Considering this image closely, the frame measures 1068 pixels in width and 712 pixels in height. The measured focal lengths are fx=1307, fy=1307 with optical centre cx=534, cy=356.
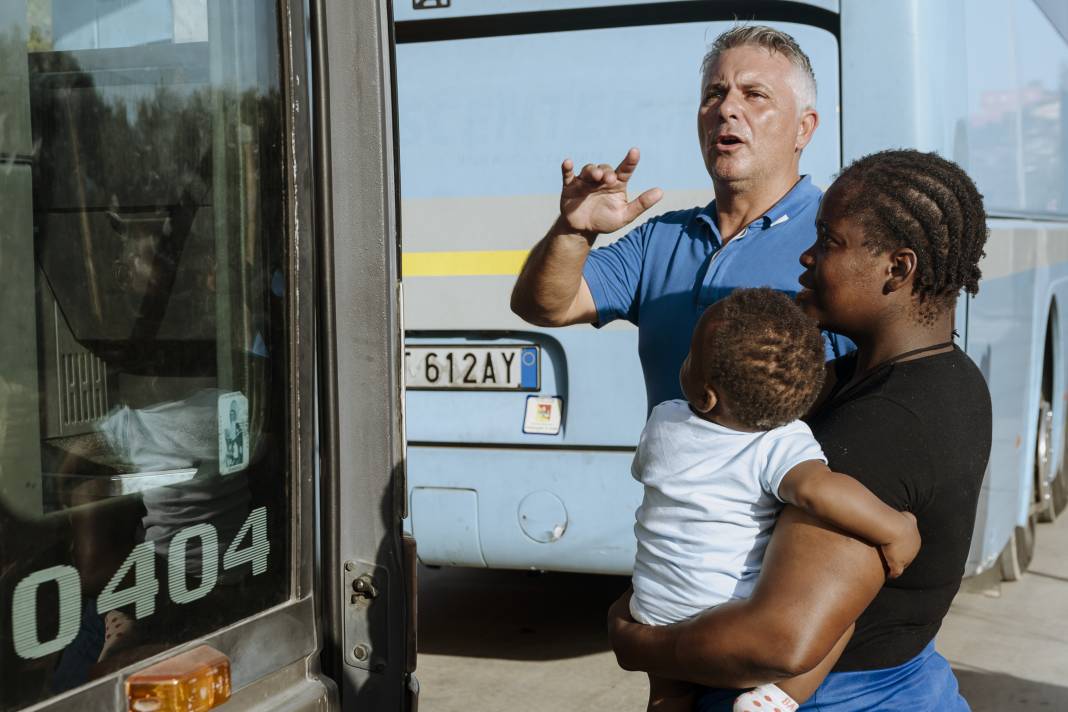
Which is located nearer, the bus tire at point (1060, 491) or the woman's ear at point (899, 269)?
the woman's ear at point (899, 269)

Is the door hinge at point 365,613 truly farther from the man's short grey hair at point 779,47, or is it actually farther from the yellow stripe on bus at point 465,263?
the yellow stripe on bus at point 465,263

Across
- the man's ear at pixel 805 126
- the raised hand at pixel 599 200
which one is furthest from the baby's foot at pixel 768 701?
the man's ear at pixel 805 126

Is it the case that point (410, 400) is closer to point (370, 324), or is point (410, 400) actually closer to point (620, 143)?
point (620, 143)

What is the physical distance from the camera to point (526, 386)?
512 centimetres

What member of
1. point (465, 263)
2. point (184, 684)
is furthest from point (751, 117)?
point (465, 263)

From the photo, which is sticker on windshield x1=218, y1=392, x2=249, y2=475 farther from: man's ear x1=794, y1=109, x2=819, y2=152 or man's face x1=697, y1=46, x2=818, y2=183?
man's ear x1=794, y1=109, x2=819, y2=152

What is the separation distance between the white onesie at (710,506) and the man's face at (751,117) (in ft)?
3.07

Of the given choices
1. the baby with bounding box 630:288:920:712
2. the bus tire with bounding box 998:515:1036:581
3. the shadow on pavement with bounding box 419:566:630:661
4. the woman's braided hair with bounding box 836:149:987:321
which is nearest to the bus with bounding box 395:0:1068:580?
the shadow on pavement with bounding box 419:566:630:661

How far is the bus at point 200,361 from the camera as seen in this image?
1.64 meters

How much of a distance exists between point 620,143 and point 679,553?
321 cm

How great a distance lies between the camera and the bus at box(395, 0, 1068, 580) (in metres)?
4.72

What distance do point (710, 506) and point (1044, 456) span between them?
593 cm

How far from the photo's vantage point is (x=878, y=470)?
1.85 metres

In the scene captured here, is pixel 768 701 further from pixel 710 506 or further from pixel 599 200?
pixel 599 200
